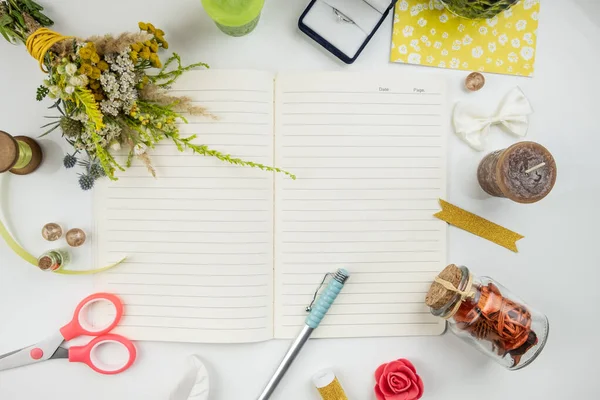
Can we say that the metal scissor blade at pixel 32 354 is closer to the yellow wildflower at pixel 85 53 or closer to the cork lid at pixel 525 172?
the yellow wildflower at pixel 85 53

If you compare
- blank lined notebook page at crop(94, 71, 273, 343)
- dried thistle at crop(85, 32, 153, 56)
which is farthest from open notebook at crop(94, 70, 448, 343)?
dried thistle at crop(85, 32, 153, 56)

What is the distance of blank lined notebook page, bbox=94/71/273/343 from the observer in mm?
837

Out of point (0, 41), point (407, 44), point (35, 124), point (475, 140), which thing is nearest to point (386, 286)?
point (475, 140)

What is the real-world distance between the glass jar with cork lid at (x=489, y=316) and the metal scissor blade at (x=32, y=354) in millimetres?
662

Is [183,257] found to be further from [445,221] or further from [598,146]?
[598,146]

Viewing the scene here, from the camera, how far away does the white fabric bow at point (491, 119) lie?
2.79 ft

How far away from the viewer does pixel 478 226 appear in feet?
2.83

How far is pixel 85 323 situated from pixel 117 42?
0.49 metres

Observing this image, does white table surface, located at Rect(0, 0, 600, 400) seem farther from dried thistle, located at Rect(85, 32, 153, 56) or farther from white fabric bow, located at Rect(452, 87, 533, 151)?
dried thistle, located at Rect(85, 32, 153, 56)

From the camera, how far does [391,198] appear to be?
86cm

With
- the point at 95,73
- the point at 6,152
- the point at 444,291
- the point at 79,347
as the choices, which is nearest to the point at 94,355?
the point at 79,347

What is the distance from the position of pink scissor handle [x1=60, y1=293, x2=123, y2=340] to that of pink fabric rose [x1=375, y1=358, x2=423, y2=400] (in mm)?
483

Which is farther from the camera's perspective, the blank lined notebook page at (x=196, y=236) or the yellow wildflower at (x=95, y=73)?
the blank lined notebook page at (x=196, y=236)

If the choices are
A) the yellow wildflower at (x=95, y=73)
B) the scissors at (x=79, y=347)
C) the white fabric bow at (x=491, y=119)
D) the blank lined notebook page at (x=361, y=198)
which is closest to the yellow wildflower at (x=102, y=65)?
the yellow wildflower at (x=95, y=73)
